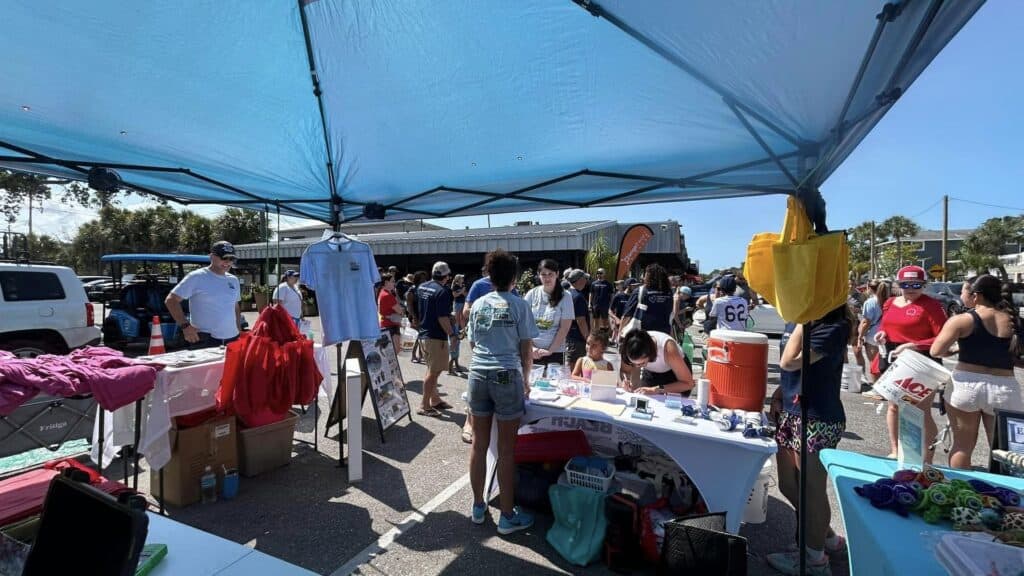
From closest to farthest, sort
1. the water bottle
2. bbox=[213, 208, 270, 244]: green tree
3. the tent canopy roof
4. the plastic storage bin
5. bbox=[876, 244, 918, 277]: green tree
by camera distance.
→ the tent canopy roof
the water bottle
the plastic storage bin
bbox=[213, 208, 270, 244]: green tree
bbox=[876, 244, 918, 277]: green tree

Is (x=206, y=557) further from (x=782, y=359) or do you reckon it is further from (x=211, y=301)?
(x=211, y=301)

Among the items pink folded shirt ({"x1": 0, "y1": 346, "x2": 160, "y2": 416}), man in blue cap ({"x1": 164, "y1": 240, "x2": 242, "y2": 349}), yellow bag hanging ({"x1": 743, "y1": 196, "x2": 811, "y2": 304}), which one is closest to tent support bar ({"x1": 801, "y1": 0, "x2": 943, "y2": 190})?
yellow bag hanging ({"x1": 743, "y1": 196, "x2": 811, "y2": 304})

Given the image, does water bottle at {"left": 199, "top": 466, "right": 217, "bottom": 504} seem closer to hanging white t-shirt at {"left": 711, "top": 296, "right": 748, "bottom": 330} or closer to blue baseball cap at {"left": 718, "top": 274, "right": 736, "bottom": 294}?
hanging white t-shirt at {"left": 711, "top": 296, "right": 748, "bottom": 330}

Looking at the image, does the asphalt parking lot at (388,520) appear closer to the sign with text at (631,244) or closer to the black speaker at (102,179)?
the black speaker at (102,179)

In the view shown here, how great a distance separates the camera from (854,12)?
1.63 meters

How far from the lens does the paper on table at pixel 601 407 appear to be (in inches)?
108

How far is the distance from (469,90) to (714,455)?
2.68 metres

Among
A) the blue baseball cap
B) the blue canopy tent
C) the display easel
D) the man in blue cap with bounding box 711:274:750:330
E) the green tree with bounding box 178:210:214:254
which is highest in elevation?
the green tree with bounding box 178:210:214:254

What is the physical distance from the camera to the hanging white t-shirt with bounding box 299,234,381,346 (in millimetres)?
3953

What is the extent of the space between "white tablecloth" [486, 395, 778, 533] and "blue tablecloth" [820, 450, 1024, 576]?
0.37m

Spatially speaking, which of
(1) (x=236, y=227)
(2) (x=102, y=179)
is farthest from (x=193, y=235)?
(2) (x=102, y=179)

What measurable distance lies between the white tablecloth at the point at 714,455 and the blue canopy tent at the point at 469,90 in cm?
119

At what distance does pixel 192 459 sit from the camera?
3.21 meters

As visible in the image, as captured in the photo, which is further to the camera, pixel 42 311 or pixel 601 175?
pixel 42 311
